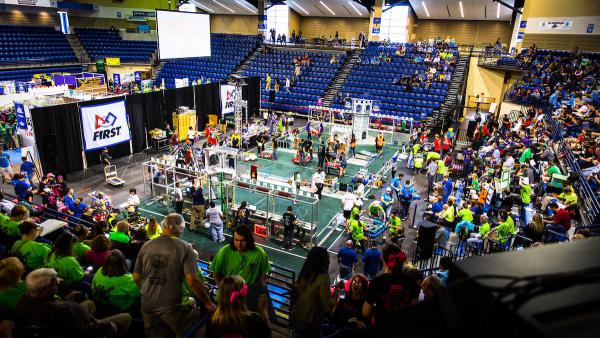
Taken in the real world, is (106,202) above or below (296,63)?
below

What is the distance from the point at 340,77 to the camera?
31.4 metres

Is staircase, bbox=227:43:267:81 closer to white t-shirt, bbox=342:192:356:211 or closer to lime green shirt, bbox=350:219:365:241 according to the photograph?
white t-shirt, bbox=342:192:356:211

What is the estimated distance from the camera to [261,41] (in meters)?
37.3

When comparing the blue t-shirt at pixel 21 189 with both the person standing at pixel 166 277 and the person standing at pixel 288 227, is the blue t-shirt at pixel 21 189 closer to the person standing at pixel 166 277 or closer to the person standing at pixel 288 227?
the person standing at pixel 288 227

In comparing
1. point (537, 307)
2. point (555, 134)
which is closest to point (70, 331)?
point (537, 307)

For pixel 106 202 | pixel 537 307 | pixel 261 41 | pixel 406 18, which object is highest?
pixel 406 18

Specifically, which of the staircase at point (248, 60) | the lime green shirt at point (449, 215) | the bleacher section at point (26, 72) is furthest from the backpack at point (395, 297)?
the bleacher section at point (26, 72)

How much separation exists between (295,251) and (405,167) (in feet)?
30.5

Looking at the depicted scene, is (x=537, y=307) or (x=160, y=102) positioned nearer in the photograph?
(x=537, y=307)

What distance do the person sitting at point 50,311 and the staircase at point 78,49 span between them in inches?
1483

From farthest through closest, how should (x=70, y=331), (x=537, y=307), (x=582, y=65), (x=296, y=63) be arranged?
1. (x=296, y=63)
2. (x=582, y=65)
3. (x=70, y=331)
4. (x=537, y=307)

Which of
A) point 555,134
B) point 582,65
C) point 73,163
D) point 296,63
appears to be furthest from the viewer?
point 296,63

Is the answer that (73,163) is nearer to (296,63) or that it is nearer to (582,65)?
(296,63)

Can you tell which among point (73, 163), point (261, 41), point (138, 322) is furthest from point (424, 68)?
point (138, 322)
